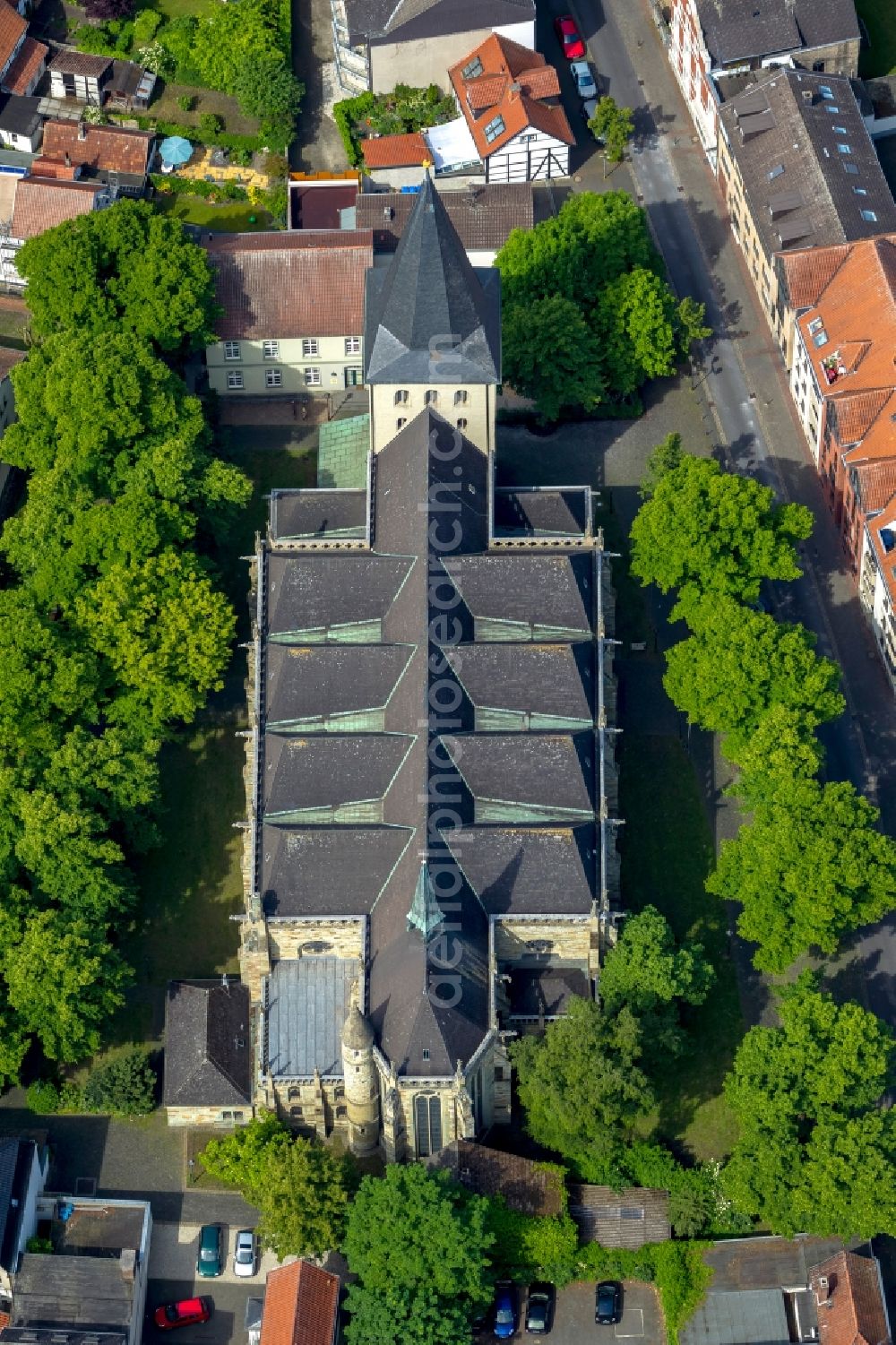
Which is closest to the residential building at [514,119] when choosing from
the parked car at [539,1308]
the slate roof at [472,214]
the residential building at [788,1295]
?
the slate roof at [472,214]

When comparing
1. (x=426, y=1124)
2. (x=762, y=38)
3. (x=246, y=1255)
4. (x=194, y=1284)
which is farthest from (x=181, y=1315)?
(x=762, y=38)

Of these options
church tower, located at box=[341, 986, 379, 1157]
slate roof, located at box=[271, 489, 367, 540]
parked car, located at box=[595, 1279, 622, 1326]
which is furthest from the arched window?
slate roof, located at box=[271, 489, 367, 540]

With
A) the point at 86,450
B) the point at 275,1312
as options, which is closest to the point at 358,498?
the point at 86,450

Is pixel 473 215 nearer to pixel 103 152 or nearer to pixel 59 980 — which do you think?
pixel 103 152

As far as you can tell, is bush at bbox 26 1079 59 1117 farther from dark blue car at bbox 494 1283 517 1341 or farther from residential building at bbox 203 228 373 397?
residential building at bbox 203 228 373 397

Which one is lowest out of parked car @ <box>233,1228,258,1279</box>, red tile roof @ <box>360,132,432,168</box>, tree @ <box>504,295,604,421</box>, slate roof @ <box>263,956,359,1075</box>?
parked car @ <box>233,1228,258,1279</box>

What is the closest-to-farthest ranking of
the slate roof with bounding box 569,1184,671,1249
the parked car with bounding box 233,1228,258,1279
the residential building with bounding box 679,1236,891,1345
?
the residential building with bounding box 679,1236,891,1345, the slate roof with bounding box 569,1184,671,1249, the parked car with bounding box 233,1228,258,1279

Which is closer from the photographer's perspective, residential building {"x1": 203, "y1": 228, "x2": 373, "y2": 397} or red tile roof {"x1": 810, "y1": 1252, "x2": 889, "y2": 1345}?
red tile roof {"x1": 810, "y1": 1252, "x2": 889, "y2": 1345}
